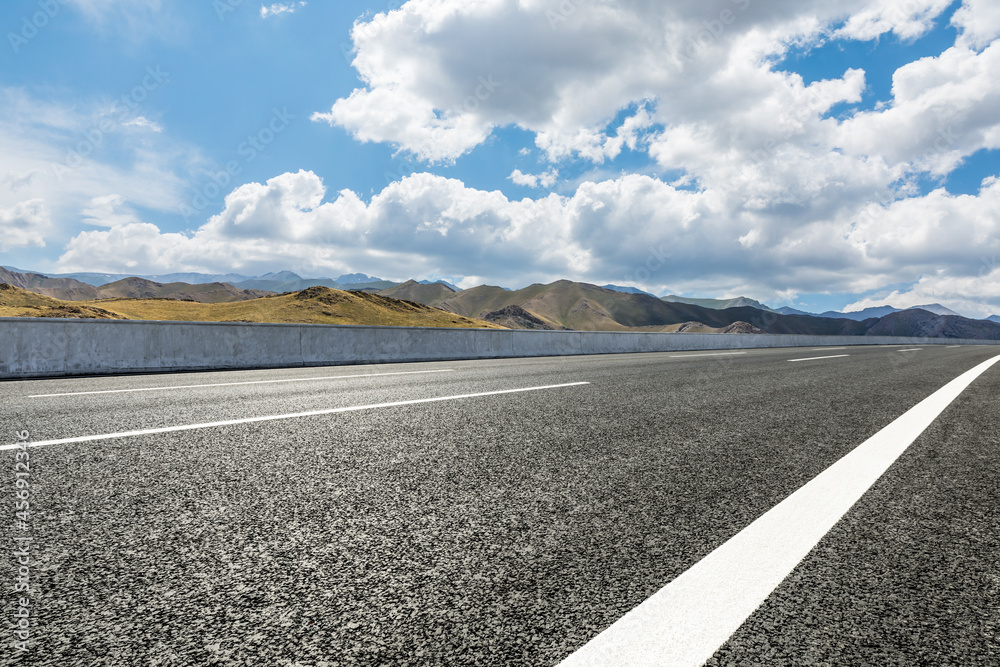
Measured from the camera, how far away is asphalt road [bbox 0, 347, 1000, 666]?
1.51 m

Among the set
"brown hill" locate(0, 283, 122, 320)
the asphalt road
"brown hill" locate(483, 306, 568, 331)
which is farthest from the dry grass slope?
"brown hill" locate(483, 306, 568, 331)

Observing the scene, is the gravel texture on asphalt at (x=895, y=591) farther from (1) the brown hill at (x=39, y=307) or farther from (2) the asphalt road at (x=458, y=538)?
(1) the brown hill at (x=39, y=307)

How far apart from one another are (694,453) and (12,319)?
11245 mm

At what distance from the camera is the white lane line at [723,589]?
143 centimetres

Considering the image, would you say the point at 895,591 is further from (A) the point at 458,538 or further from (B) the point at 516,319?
(B) the point at 516,319

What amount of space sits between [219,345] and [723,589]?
11991 millimetres

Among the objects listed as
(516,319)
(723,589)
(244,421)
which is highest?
(516,319)

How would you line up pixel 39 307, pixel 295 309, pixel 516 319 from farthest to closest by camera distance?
pixel 516 319
pixel 295 309
pixel 39 307

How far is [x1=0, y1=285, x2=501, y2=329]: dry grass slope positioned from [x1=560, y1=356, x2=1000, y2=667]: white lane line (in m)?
53.3

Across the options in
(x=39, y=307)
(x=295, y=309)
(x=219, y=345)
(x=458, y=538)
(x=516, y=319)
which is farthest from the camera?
(x=516, y=319)

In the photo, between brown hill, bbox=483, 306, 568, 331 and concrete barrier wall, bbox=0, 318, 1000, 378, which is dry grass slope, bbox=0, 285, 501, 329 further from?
brown hill, bbox=483, 306, 568, 331

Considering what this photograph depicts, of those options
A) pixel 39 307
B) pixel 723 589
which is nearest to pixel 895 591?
pixel 723 589

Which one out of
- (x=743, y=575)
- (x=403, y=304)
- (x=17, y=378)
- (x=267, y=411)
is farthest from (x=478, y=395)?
(x=403, y=304)

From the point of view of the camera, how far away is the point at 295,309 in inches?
2603
